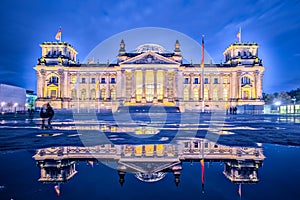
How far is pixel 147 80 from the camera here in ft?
255

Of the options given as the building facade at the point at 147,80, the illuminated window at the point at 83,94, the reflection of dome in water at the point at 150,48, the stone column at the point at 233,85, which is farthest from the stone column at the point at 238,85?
the illuminated window at the point at 83,94

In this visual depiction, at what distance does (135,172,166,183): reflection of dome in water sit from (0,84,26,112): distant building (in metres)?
81.8

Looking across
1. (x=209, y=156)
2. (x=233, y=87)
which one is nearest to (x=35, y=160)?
(x=209, y=156)

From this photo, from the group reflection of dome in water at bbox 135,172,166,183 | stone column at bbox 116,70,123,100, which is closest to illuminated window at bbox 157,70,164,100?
stone column at bbox 116,70,123,100

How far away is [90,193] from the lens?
3.92 m

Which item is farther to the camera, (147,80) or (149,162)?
(147,80)

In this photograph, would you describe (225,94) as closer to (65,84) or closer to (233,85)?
(233,85)

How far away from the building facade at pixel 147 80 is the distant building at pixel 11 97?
475 inches

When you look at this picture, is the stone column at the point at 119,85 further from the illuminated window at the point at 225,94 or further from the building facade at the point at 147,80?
the illuminated window at the point at 225,94

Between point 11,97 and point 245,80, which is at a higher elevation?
point 245,80

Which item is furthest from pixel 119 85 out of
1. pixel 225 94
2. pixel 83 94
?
pixel 225 94

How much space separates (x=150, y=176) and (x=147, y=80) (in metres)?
73.6

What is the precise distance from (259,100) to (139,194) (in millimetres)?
83504

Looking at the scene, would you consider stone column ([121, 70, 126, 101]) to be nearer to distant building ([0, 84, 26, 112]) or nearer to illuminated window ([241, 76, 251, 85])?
distant building ([0, 84, 26, 112])
